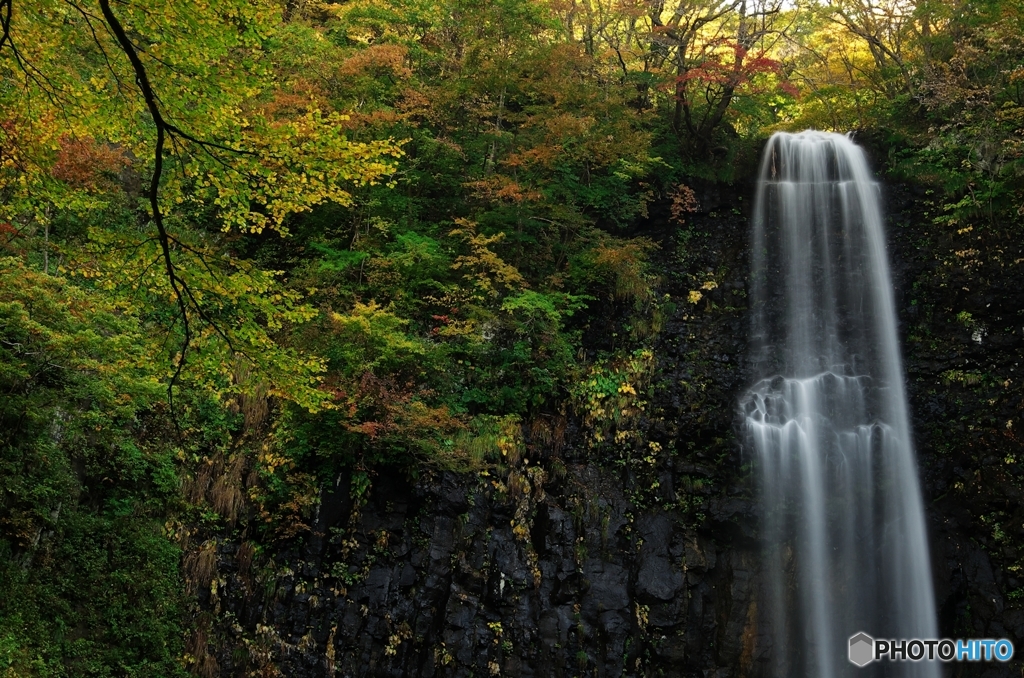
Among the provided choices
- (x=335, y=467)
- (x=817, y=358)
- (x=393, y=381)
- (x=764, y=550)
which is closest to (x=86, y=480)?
(x=335, y=467)

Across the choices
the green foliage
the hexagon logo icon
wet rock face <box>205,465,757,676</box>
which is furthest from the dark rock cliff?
the hexagon logo icon

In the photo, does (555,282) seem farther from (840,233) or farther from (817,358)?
(840,233)

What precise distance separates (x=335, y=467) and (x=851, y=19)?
1611 centimetres

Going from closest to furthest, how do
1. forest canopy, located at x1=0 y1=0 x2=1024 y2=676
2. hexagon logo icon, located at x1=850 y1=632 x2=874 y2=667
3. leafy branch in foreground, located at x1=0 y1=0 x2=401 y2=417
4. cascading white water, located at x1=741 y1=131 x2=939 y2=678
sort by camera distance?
1. leafy branch in foreground, located at x1=0 y1=0 x2=401 y2=417
2. forest canopy, located at x1=0 y1=0 x2=1024 y2=676
3. hexagon logo icon, located at x1=850 y1=632 x2=874 y2=667
4. cascading white water, located at x1=741 y1=131 x2=939 y2=678

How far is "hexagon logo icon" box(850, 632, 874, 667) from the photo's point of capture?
1023 centimetres

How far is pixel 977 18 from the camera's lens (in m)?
13.6

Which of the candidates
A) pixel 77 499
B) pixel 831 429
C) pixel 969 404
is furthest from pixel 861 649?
pixel 77 499

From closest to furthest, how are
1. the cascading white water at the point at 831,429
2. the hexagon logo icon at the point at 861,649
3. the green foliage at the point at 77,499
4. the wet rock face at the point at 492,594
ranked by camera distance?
Result: the green foliage at the point at 77,499 < the wet rock face at the point at 492,594 < the hexagon logo icon at the point at 861,649 < the cascading white water at the point at 831,429

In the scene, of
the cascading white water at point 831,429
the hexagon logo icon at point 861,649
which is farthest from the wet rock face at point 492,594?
the hexagon logo icon at point 861,649

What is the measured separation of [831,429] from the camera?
1163cm

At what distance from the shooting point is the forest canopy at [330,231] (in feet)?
17.5
